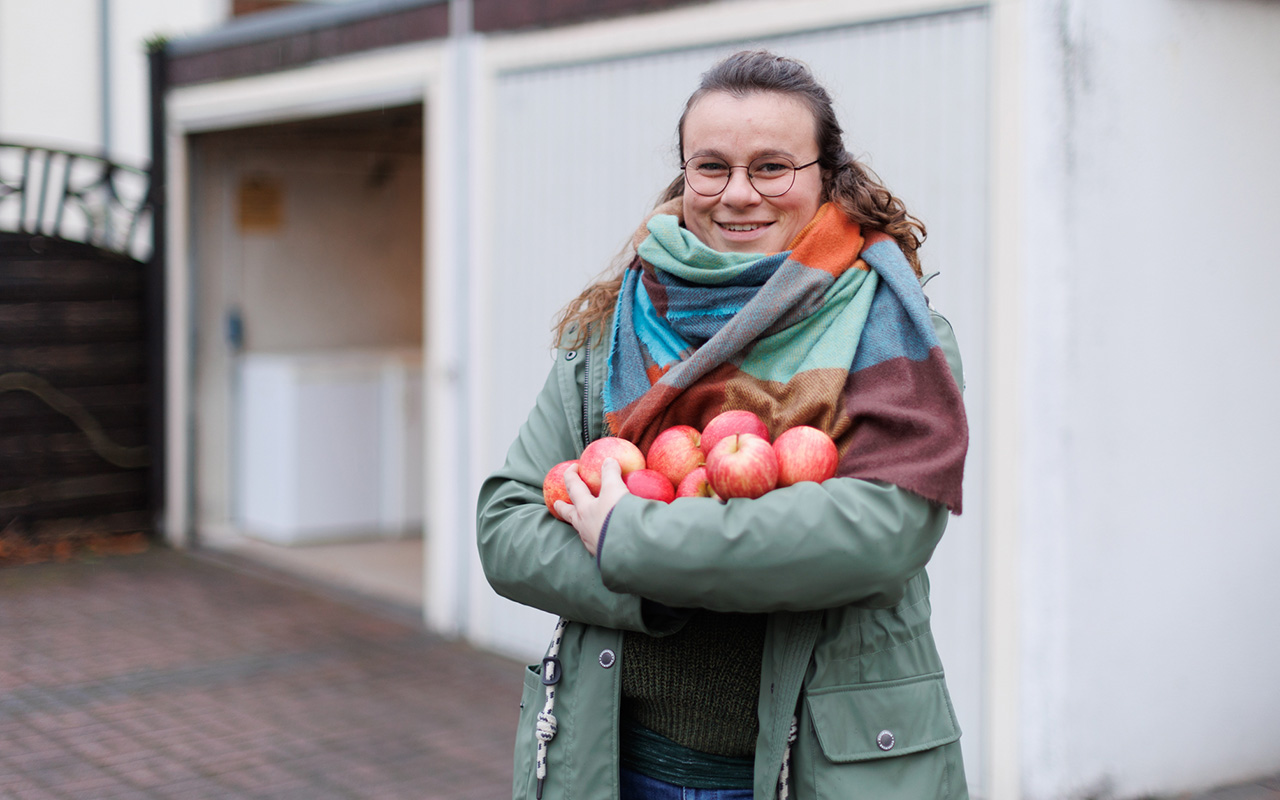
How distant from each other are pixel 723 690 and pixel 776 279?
23.9 inches

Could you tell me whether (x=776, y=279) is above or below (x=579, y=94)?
below

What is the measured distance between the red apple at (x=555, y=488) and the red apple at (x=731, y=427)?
0.21 m

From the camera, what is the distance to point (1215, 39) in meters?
4.36

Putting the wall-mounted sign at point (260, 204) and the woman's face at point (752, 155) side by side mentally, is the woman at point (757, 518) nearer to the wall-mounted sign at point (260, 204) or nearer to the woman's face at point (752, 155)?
the woman's face at point (752, 155)

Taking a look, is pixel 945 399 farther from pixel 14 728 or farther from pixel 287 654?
pixel 287 654

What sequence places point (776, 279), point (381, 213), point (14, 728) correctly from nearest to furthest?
point (776, 279)
point (14, 728)
point (381, 213)

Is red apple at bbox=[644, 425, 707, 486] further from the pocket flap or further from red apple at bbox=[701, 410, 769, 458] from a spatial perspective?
the pocket flap

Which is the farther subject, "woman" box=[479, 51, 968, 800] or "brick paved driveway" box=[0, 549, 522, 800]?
"brick paved driveway" box=[0, 549, 522, 800]

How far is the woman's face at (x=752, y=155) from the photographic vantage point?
6.40ft

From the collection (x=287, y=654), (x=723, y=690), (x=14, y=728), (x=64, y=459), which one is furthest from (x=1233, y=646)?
(x=64, y=459)

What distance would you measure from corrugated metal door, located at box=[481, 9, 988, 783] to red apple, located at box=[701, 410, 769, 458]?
0.60 meters

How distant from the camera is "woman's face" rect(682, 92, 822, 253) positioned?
1.95 meters

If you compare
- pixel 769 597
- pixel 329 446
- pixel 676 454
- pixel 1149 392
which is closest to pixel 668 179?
pixel 1149 392

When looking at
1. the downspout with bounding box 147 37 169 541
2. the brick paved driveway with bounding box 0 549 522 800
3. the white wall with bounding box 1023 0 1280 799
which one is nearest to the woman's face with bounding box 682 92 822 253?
the white wall with bounding box 1023 0 1280 799
